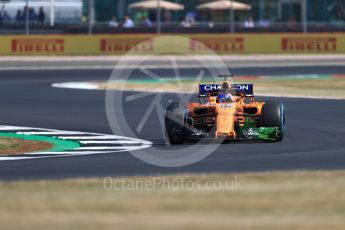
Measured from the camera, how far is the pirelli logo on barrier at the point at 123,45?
4903cm

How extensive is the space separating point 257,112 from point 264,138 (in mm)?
580

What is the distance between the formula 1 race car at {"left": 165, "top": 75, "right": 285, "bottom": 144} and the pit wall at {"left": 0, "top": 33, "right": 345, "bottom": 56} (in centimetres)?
2885

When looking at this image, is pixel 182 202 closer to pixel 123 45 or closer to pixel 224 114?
pixel 224 114

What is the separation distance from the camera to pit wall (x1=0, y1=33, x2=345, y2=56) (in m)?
47.7

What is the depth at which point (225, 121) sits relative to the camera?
19.0m

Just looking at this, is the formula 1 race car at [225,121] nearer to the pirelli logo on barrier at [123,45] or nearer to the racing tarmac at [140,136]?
the racing tarmac at [140,136]

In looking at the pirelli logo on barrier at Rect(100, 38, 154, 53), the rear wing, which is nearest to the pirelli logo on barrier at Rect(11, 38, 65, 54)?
the pirelli logo on barrier at Rect(100, 38, 154, 53)

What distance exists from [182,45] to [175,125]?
106 feet

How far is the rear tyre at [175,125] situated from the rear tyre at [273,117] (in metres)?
1.38

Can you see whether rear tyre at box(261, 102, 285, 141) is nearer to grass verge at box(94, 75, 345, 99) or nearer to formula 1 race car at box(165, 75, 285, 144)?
formula 1 race car at box(165, 75, 285, 144)

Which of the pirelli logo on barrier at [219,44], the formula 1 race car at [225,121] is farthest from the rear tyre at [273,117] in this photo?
the pirelli logo on barrier at [219,44]

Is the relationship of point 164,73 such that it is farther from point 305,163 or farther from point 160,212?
point 160,212

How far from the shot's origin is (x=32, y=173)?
15.1 meters

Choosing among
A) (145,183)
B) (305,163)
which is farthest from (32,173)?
(305,163)
